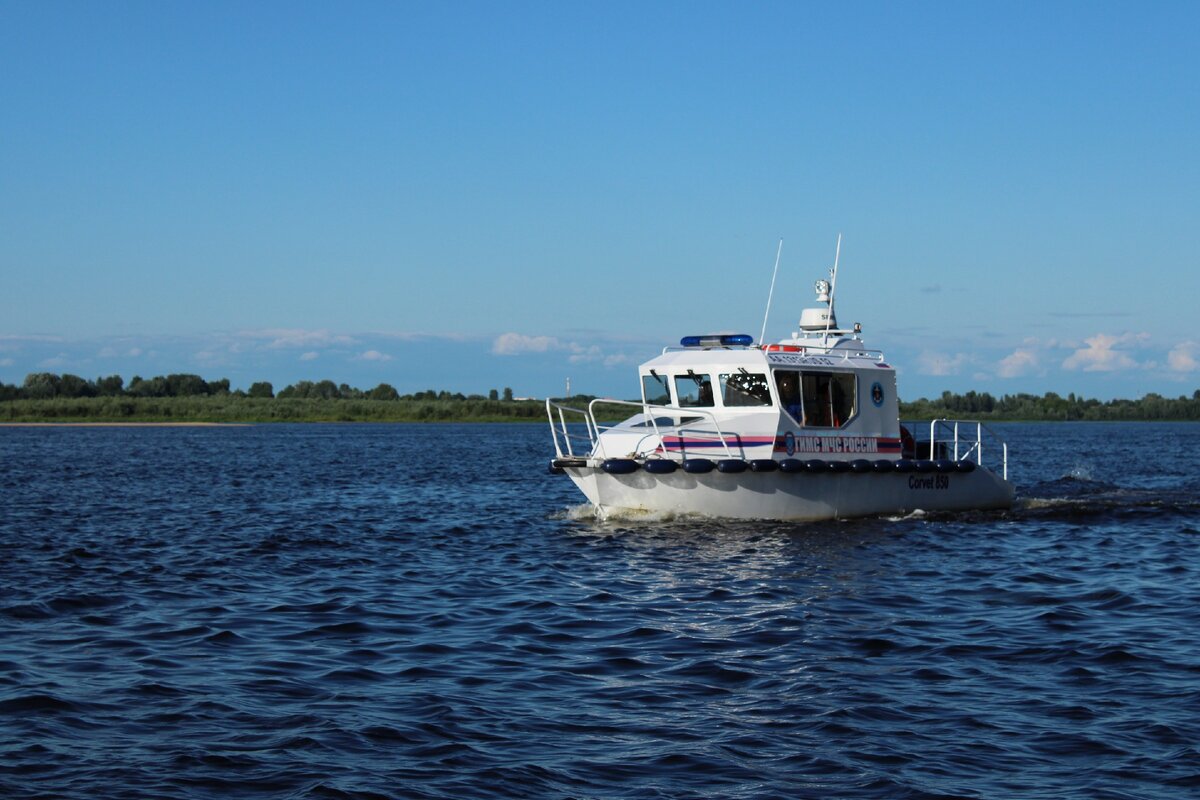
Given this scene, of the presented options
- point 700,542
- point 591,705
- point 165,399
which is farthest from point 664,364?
point 165,399

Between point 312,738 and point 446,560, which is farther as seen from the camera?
point 446,560

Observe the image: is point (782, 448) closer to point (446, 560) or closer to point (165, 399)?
point (446, 560)

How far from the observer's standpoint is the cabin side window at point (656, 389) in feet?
78.9

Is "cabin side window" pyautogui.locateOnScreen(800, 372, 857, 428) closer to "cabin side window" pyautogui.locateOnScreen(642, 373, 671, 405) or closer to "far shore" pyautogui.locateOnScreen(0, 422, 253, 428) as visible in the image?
"cabin side window" pyautogui.locateOnScreen(642, 373, 671, 405)

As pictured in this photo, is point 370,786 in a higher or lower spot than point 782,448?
lower

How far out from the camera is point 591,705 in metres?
10.2

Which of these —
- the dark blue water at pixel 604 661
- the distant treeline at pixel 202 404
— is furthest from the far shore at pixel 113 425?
the dark blue water at pixel 604 661

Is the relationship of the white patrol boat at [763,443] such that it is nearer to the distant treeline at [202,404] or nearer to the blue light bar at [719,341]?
the blue light bar at [719,341]

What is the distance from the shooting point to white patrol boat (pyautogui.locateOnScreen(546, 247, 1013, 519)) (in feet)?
72.2

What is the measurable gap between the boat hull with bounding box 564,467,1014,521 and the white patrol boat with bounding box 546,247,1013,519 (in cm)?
2

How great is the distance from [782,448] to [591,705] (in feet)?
42.7

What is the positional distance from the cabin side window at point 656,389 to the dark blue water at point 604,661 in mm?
2804

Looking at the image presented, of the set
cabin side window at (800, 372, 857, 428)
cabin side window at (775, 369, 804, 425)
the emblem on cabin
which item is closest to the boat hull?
cabin side window at (800, 372, 857, 428)

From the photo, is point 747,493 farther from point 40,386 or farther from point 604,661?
point 40,386
